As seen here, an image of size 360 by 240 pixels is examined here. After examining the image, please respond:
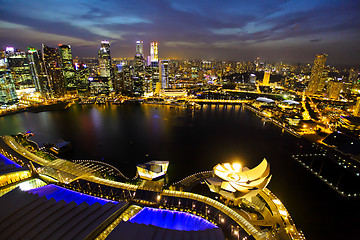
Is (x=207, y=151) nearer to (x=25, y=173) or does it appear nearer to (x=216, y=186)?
(x=216, y=186)

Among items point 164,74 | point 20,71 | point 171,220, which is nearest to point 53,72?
point 20,71

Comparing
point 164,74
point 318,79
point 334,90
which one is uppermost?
point 164,74

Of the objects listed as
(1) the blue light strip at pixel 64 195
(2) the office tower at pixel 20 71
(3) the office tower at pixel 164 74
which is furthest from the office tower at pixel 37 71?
(1) the blue light strip at pixel 64 195

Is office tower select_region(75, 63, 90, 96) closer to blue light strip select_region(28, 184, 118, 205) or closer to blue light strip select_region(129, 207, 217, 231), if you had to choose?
blue light strip select_region(28, 184, 118, 205)

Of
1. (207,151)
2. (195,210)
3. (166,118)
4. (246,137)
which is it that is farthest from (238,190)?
(166,118)

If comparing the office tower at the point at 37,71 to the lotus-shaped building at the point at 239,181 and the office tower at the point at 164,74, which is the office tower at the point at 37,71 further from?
the lotus-shaped building at the point at 239,181

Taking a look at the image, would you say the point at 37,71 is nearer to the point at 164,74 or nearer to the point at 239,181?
the point at 164,74
